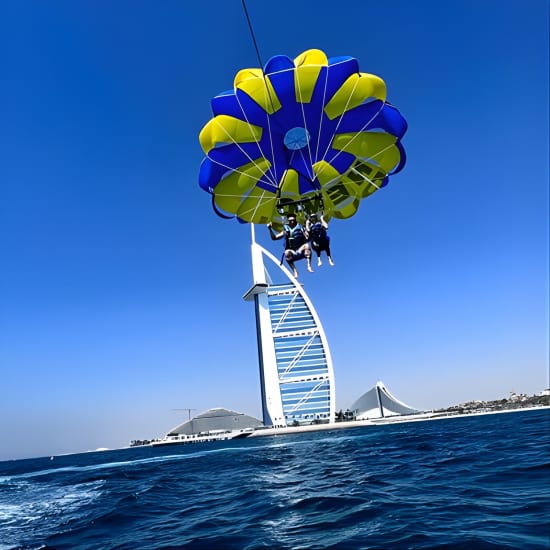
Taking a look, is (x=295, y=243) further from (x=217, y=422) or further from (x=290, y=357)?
(x=217, y=422)

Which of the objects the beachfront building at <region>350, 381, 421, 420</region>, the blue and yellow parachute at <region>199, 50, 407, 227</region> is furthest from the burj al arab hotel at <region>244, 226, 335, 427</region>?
the blue and yellow parachute at <region>199, 50, 407, 227</region>

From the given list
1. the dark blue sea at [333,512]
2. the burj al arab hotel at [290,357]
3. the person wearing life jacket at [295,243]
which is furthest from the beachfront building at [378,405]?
the person wearing life jacket at [295,243]

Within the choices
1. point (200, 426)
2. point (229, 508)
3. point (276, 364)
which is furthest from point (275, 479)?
point (200, 426)

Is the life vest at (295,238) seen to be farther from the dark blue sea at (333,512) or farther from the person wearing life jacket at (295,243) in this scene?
the dark blue sea at (333,512)

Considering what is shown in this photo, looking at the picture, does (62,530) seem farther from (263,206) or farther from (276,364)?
(276,364)

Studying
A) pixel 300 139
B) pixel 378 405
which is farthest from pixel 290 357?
pixel 300 139

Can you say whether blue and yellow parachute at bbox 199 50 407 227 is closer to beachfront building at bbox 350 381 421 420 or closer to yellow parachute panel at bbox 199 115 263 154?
yellow parachute panel at bbox 199 115 263 154
